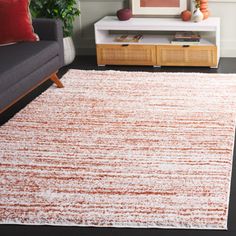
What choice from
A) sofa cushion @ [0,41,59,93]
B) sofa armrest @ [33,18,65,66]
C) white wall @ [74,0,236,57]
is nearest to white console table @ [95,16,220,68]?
white wall @ [74,0,236,57]

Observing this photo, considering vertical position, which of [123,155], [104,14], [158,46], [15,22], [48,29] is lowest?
[123,155]

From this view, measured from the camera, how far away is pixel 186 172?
3.03 meters

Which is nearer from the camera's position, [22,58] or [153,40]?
[22,58]

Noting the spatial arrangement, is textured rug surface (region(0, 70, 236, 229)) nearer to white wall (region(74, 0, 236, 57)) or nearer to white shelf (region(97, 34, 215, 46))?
white shelf (region(97, 34, 215, 46))

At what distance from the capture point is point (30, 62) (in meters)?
3.99

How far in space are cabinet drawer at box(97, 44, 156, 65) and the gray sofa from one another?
2.50 feet

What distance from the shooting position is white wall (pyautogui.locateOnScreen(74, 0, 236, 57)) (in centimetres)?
533

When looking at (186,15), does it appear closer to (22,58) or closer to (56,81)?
(56,81)

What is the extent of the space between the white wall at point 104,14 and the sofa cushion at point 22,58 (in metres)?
1.27

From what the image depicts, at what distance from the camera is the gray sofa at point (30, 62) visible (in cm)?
370

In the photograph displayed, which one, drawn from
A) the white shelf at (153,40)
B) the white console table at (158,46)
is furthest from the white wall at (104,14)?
the white shelf at (153,40)

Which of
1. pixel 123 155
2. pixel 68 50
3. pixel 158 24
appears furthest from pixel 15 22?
pixel 123 155

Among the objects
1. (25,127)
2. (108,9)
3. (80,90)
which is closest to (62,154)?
(25,127)

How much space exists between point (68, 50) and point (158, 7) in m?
1.00
